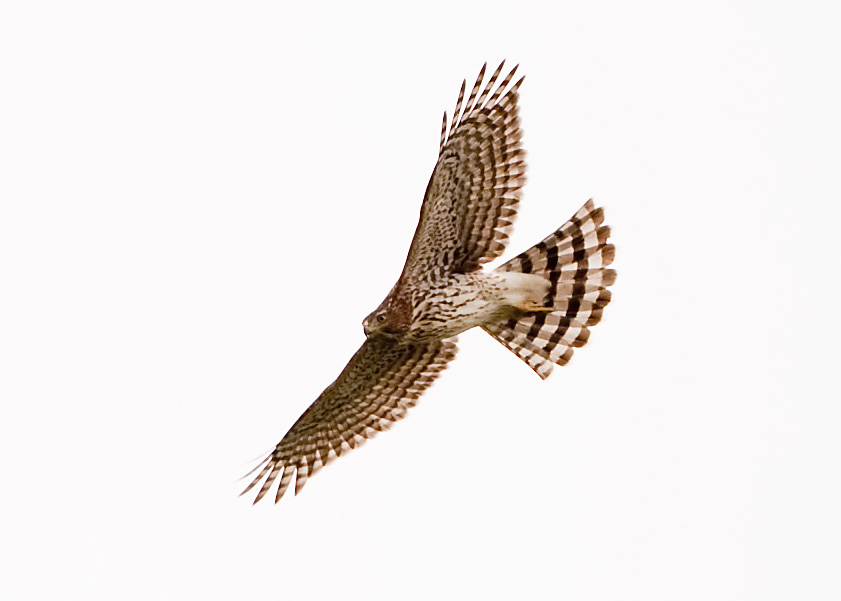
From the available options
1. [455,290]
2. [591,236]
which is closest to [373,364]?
[455,290]

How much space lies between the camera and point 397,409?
12.2m

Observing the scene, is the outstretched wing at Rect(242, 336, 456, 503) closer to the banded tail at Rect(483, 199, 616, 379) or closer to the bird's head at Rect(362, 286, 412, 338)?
the bird's head at Rect(362, 286, 412, 338)

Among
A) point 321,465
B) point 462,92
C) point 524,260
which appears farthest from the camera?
point 321,465

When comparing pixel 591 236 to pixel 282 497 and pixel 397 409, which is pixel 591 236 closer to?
pixel 397 409

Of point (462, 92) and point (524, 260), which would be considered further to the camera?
point (524, 260)

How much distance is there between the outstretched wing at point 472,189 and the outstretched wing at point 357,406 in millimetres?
972

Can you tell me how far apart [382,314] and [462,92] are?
1.73 m

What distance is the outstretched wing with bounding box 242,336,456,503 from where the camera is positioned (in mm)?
11969

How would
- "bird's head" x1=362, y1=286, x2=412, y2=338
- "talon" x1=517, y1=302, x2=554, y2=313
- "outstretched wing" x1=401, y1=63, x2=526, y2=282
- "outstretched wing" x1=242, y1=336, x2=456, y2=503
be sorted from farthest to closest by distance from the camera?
1. "outstretched wing" x1=242, y1=336, x2=456, y2=503
2. "talon" x1=517, y1=302, x2=554, y2=313
3. "bird's head" x1=362, y1=286, x2=412, y2=338
4. "outstretched wing" x1=401, y1=63, x2=526, y2=282

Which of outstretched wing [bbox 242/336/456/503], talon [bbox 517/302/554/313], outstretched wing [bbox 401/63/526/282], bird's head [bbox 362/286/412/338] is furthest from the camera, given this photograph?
outstretched wing [bbox 242/336/456/503]

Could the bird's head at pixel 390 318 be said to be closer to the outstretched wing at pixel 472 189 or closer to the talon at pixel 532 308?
the outstretched wing at pixel 472 189

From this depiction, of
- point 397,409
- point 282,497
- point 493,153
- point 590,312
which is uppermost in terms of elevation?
point 493,153

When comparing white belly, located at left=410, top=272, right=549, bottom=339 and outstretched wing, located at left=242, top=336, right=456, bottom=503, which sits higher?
white belly, located at left=410, top=272, right=549, bottom=339

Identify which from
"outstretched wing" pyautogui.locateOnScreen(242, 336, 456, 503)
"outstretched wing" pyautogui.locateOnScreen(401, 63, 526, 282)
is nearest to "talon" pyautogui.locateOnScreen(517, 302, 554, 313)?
"outstretched wing" pyautogui.locateOnScreen(401, 63, 526, 282)
